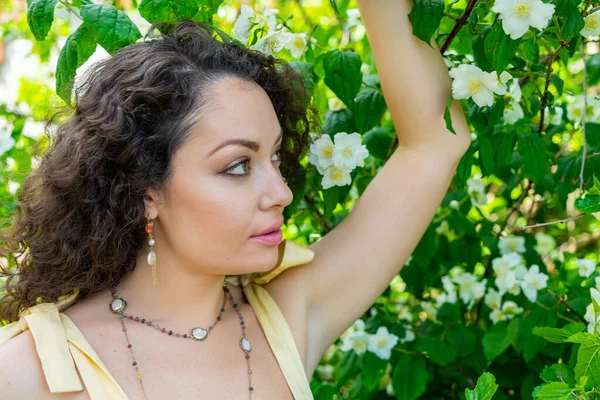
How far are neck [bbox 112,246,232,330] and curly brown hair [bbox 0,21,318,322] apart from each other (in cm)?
4

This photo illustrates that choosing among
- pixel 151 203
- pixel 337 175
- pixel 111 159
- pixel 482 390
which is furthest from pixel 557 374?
pixel 111 159

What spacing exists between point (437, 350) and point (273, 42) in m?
0.89

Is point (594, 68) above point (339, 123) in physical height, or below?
above

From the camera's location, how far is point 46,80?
3525 millimetres

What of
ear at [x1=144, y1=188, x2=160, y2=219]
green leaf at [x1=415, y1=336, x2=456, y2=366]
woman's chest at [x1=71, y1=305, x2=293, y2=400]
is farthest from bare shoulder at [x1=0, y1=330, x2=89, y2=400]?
green leaf at [x1=415, y1=336, x2=456, y2=366]

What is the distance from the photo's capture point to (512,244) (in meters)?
2.24

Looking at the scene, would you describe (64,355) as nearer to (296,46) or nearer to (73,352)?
(73,352)


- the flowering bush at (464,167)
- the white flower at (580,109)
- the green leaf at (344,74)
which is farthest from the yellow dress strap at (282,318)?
the white flower at (580,109)

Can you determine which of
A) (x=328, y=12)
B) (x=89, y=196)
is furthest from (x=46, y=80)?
(x=89, y=196)

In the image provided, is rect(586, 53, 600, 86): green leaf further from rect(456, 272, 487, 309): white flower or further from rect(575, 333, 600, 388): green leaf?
rect(575, 333, 600, 388): green leaf

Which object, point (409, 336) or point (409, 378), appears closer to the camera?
point (409, 378)

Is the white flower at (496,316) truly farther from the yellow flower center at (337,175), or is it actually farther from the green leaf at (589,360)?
the green leaf at (589,360)

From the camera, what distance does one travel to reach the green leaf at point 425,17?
1609 mm

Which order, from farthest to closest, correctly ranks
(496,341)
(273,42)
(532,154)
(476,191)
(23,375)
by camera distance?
1. (476,191)
2. (496,341)
3. (532,154)
4. (273,42)
5. (23,375)
